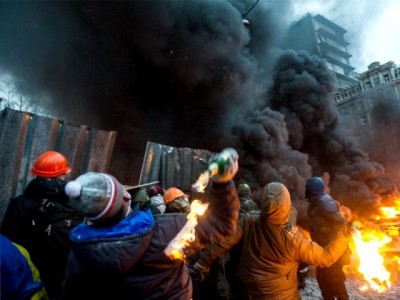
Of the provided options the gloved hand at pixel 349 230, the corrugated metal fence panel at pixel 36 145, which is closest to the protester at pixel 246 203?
the gloved hand at pixel 349 230

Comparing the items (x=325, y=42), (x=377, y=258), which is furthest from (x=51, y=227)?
(x=325, y=42)

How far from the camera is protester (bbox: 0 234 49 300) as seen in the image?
1.54 meters

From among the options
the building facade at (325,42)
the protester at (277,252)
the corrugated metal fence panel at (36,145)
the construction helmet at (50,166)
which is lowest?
the protester at (277,252)

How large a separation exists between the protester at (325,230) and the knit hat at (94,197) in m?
3.40

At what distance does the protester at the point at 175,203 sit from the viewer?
393 centimetres

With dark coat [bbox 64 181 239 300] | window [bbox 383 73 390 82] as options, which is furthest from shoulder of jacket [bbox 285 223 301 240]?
window [bbox 383 73 390 82]

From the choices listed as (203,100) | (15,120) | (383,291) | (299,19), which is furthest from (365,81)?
(15,120)

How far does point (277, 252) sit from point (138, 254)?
5.64ft

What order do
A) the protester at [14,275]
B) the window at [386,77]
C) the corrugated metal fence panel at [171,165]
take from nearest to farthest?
the protester at [14,275] < the corrugated metal fence panel at [171,165] < the window at [386,77]

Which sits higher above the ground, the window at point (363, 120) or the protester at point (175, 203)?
the window at point (363, 120)

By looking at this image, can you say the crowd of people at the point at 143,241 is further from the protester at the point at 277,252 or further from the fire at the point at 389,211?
the fire at the point at 389,211

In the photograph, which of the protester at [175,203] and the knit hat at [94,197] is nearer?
the knit hat at [94,197]

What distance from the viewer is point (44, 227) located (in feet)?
7.79

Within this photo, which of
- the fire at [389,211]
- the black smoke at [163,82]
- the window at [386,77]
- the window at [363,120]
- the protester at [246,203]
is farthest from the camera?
the window at [363,120]
